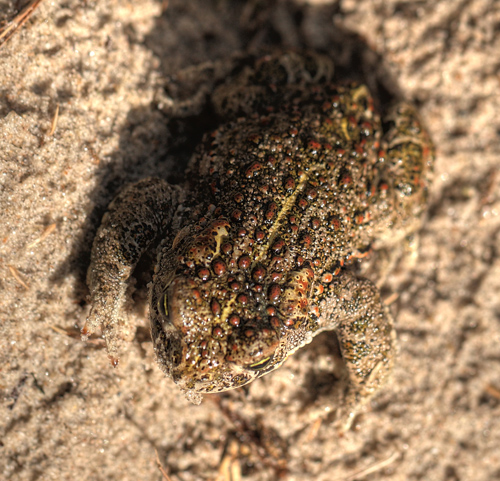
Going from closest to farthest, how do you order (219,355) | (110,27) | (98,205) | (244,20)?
→ (219,355), (98,205), (110,27), (244,20)

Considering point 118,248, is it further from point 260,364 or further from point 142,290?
point 260,364

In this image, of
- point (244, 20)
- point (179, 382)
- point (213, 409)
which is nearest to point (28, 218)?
point (179, 382)

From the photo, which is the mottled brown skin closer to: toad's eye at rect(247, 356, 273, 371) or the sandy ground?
toad's eye at rect(247, 356, 273, 371)

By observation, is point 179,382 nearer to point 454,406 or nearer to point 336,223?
point 336,223

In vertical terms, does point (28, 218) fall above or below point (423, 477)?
above

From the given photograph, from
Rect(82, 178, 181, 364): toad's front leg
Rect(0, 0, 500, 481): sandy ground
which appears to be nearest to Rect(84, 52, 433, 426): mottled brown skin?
Rect(82, 178, 181, 364): toad's front leg

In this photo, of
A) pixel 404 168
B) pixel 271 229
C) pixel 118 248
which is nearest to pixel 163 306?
pixel 118 248
